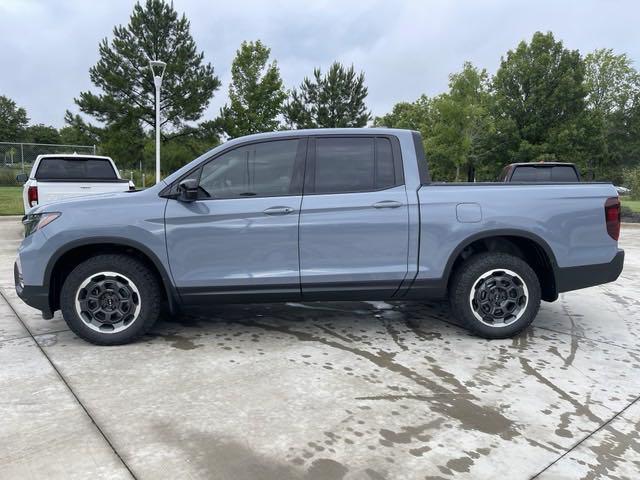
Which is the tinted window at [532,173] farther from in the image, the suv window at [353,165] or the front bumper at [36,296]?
the front bumper at [36,296]

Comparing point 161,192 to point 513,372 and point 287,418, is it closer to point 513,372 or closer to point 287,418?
point 287,418

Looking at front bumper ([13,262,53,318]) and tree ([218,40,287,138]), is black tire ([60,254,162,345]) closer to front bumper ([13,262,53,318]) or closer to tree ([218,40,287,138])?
front bumper ([13,262,53,318])

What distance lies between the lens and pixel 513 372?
11.9 feet

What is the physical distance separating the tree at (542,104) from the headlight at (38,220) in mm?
32373

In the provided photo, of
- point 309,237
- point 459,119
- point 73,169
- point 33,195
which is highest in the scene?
point 459,119

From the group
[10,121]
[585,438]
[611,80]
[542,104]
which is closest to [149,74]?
[542,104]

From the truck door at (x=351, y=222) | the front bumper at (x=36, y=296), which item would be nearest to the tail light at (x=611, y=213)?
the truck door at (x=351, y=222)

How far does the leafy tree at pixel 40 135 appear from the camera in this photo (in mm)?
83688

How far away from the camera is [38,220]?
161 inches

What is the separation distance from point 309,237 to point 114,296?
174 cm

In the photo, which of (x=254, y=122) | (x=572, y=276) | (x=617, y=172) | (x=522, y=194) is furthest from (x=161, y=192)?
(x=617, y=172)

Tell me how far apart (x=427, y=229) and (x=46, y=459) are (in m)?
3.10

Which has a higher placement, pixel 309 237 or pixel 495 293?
pixel 309 237

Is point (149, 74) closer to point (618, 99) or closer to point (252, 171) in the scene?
point (252, 171)
